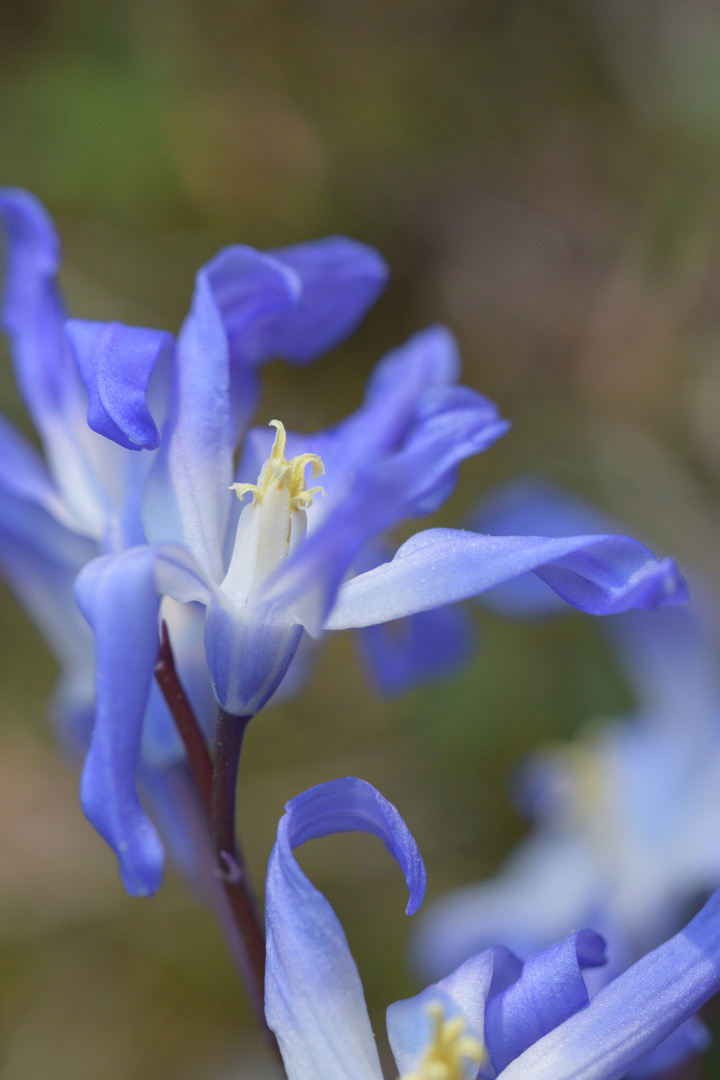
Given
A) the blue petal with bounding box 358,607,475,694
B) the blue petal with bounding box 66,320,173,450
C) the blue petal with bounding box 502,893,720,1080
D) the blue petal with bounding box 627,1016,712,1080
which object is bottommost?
the blue petal with bounding box 627,1016,712,1080

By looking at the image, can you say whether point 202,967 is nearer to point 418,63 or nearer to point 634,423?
point 634,423

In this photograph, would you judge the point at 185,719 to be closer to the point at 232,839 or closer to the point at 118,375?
the point at 232,839

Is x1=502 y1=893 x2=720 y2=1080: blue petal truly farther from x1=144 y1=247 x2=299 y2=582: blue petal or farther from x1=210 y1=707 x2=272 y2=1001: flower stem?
x1=144 y1=247 x2=299 y2=582: blue petal

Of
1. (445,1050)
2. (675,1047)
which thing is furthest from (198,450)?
(675,1047)

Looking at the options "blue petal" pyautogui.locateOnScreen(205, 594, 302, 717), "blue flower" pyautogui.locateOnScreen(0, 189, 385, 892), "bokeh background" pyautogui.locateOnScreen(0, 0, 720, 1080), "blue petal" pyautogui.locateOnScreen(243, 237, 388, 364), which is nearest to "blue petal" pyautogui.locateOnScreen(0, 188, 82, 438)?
"blue flower" pyautogui.locateOnScreen(0, 189, 385, 892)

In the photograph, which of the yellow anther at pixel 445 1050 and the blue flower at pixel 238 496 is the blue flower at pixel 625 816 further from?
the yellow anther at pixel 445 1050

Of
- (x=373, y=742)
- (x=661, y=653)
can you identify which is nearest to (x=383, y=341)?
(x=373, y=742)
